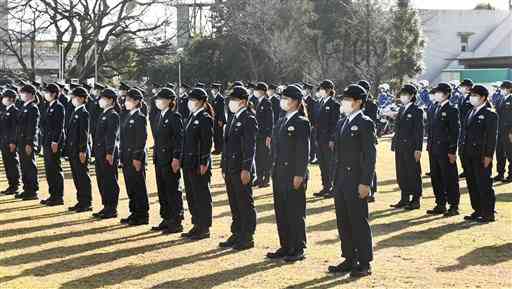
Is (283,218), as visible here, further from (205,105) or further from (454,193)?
(454,193)

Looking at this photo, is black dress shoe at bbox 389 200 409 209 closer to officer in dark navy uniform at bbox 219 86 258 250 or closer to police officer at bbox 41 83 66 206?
officer in dark navy uniform at bbox 219 86 258 250

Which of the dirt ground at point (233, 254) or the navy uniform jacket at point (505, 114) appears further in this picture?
the navy uniform jacket at point (505, 114)

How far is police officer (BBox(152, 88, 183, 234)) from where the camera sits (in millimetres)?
10562

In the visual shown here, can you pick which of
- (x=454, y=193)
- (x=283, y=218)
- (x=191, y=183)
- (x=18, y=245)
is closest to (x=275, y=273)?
(x=283, y=218)

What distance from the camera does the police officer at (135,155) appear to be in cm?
1104

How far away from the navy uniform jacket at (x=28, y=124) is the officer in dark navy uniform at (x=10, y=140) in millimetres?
305

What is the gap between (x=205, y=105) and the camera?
395 inches

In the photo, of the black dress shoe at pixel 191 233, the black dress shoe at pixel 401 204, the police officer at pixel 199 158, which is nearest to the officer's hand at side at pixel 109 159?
the police officer at pixel 199 158

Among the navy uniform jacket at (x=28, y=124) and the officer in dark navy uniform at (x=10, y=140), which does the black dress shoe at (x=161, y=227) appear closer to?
the navy uniform jacket at (x=28, y=124)

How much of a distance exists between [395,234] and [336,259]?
6.15 ft

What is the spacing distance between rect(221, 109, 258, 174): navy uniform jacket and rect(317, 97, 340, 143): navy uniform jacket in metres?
4.60

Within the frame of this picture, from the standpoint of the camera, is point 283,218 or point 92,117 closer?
point 283,218

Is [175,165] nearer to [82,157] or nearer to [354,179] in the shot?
[82,157]

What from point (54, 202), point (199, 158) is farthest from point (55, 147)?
point (199, 158)
